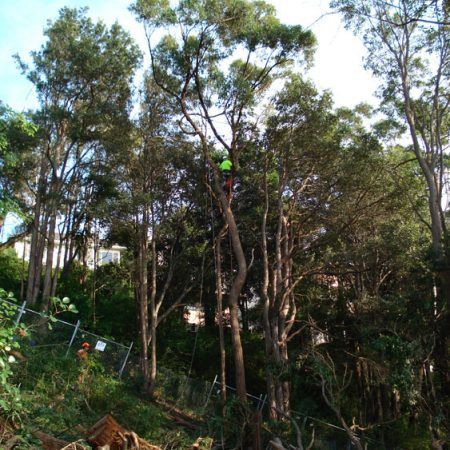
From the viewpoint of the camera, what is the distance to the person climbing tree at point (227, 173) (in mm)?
14469

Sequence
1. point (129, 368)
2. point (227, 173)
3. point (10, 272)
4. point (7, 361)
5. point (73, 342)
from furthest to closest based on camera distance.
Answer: point (10, 272), point (129, 368), point (73, 342), point (227, 173), point (7, 361)

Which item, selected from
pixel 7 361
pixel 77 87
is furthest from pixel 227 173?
pixel 7 361

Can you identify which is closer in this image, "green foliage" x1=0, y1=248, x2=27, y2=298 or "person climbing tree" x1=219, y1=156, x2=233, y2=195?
"person climbing tree" x1=219, y1=156, x2=233, y2=195

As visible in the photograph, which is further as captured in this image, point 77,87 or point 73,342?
point 77,87

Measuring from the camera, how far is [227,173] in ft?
49.5

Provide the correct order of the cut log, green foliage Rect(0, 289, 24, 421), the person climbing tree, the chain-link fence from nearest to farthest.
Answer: green foliage Rect(0, 289, 24, 421), the cut log, the person climbing tree, the chain-link fence

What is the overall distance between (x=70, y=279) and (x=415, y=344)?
15.9 m

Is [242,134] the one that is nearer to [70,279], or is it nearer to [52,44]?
[52,44]

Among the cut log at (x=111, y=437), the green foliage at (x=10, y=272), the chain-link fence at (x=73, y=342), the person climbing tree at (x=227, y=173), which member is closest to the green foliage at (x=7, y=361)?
the cut log at (x=111, y=437)

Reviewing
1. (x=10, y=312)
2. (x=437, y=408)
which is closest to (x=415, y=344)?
(x=437, y=408)

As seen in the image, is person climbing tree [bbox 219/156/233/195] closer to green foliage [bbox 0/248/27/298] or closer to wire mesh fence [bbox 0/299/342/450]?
Result: wire mesh fence [bbox 0/299/342/450]

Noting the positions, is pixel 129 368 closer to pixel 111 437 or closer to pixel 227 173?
pixel 227 173

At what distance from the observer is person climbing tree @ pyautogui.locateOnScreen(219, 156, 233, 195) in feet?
47.5

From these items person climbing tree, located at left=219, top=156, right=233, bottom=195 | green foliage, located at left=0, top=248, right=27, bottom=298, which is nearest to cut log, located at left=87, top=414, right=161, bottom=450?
person climbing tree, located at left=219, top=156, right=233, bottom=195
